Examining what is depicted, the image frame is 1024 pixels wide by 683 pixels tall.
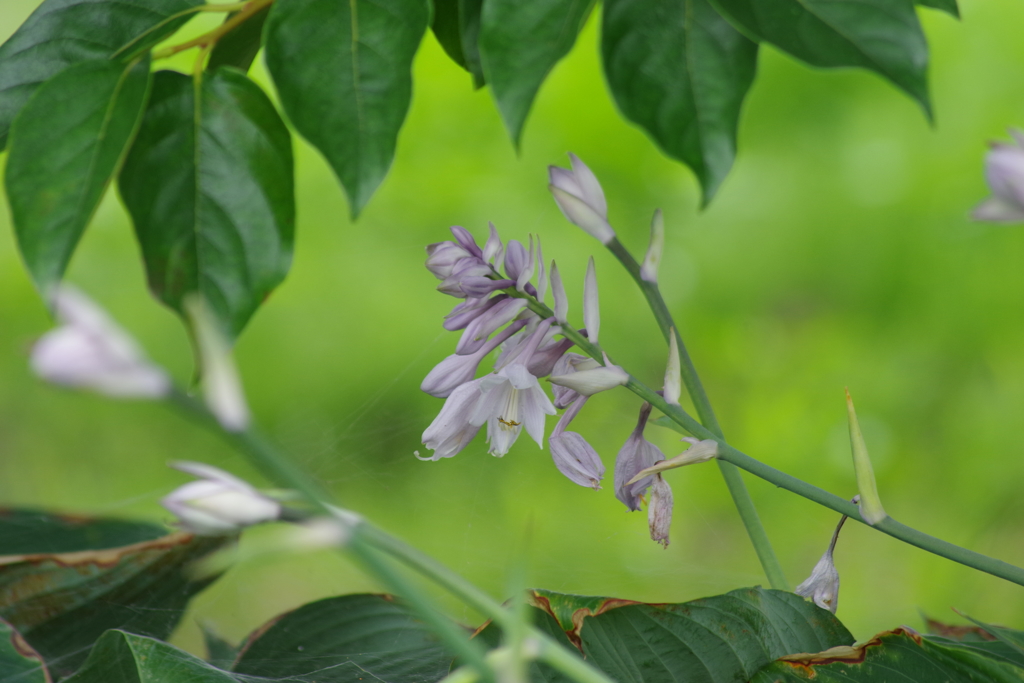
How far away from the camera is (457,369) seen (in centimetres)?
20

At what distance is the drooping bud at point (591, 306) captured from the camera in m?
0.17

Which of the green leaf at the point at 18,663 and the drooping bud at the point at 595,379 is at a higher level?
the drooping bud at the point at 595,379

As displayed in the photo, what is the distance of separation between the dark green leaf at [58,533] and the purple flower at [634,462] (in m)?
0.21

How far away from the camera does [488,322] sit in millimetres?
184

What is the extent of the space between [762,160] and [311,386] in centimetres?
55

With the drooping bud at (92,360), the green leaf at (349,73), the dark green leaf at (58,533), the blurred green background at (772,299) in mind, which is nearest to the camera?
the drooping bud at (92,360)

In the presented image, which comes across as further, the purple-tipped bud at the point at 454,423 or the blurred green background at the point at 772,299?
the blurred green background at the point at 772,299

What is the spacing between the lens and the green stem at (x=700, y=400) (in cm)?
18

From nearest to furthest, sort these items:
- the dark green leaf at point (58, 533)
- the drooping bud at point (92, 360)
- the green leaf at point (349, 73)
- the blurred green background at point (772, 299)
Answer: the drooping bud at point (92, 360)
the green leaf at point (349, 73)
the dark green leaf at point (58, 533)
the blurred green background at point (772, 299)

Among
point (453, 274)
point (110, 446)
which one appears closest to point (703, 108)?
point (453, 274)

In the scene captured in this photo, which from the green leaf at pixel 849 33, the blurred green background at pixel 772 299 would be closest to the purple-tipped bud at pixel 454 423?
the green leaf at pixel 849 33

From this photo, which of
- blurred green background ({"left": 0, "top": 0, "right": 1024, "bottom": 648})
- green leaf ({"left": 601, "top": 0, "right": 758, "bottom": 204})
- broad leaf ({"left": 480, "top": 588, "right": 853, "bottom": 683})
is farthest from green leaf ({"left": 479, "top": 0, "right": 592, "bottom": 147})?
blurred green background ({"left": 0, "top": 0, "right": 1024, "bottom": 648})

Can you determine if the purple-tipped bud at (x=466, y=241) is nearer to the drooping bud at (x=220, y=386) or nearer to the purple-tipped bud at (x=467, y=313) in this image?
the purple-tipped bud at (x=467, y=313)

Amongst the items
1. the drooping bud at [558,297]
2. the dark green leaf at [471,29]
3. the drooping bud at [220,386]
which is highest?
the dark green leaf at [471,29]
